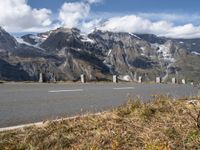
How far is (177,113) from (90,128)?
1.94m

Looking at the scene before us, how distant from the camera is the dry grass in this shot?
5.86 m

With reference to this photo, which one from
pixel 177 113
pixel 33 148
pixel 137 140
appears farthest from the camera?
pixel 177 113

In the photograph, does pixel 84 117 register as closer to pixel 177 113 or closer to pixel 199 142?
pixel 177 113

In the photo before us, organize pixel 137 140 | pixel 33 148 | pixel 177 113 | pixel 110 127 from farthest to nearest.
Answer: pixel 177 113 → pixel 110 127 → pixel 137 140 → pixel 33 148

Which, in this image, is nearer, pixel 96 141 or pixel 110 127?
pixel 96 141

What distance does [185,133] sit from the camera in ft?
20.7

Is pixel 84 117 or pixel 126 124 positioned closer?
pixel 126 124

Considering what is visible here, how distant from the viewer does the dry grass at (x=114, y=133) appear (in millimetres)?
5855

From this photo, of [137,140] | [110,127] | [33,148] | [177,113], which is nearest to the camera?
[33,148]

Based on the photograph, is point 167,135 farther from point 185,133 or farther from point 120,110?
point 120,110

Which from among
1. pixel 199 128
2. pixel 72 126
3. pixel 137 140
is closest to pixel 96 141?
pixel 137 140

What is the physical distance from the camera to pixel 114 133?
20.8ft

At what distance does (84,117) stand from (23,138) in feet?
6.22

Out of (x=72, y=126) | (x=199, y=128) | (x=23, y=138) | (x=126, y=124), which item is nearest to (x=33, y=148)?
(x=23, y=138)
